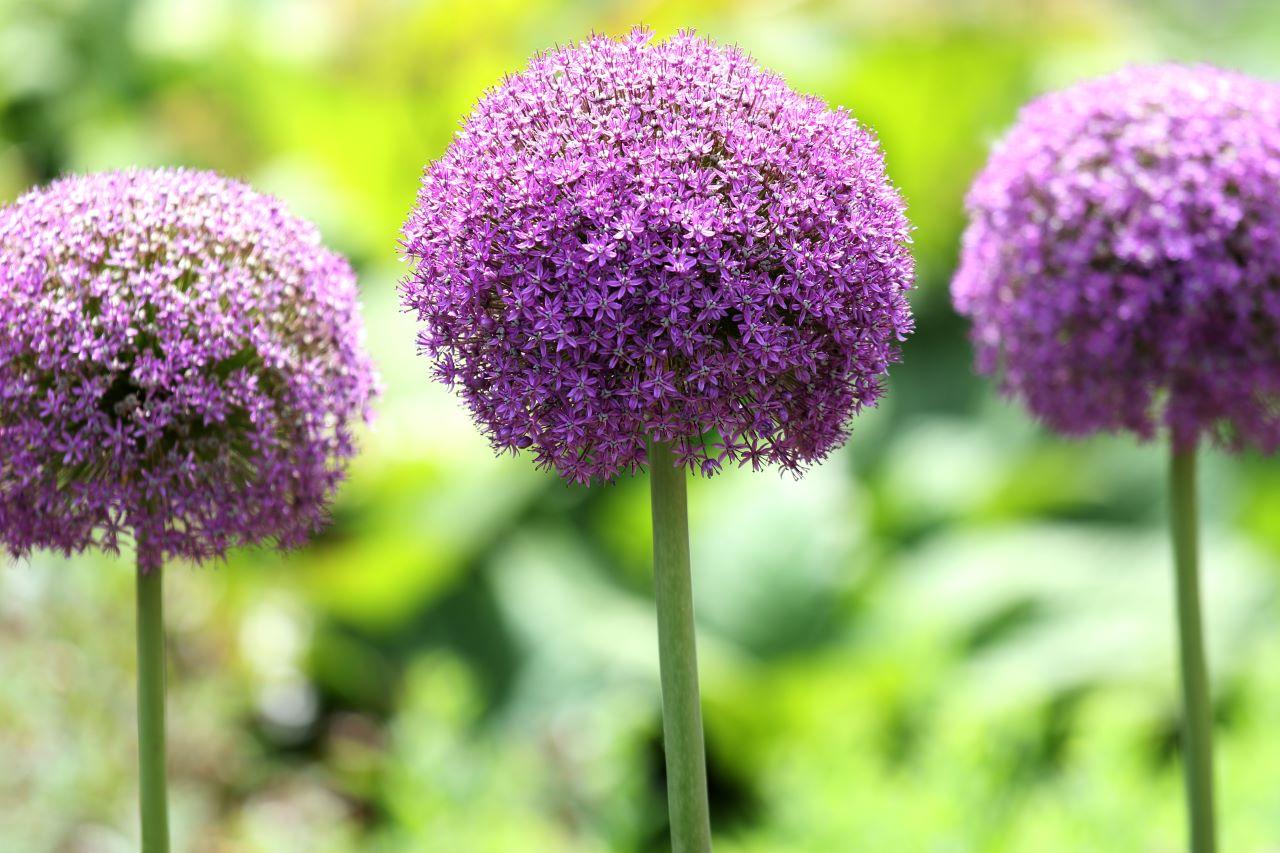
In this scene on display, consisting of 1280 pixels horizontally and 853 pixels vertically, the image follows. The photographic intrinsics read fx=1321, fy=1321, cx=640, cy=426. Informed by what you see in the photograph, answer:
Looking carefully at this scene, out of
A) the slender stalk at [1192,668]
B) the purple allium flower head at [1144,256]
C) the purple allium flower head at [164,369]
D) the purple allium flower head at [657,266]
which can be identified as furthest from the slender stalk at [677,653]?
the slender stalk at [1192,668]

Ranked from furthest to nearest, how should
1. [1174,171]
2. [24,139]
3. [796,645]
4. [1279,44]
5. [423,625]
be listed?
1. [1279,44]
2. [24,139]
3. [423,625]
4. [796,645]
5. [1174,171]

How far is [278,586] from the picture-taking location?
17.2 ft

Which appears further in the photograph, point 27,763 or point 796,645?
point 796,645

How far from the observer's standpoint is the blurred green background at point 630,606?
398 cm

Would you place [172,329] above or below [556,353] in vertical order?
above

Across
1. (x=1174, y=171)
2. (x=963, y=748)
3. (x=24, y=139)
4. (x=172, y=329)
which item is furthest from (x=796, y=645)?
(x=24, y=139)

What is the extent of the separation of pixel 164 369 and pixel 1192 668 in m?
1.81

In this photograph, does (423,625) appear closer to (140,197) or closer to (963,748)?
(963,748)

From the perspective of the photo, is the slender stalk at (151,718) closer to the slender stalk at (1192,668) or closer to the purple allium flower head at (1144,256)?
the purple allium flower head at (1144,256)

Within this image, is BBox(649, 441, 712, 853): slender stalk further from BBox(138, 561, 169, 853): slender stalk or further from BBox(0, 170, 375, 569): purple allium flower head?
BBox(138, 561, 169, 853): slender stalk

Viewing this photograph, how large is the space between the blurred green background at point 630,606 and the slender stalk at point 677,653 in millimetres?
2147

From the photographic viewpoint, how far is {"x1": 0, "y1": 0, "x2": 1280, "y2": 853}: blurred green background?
Answer: 13.1ft

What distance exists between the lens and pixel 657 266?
5.02 feet

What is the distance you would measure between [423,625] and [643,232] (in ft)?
13.7
